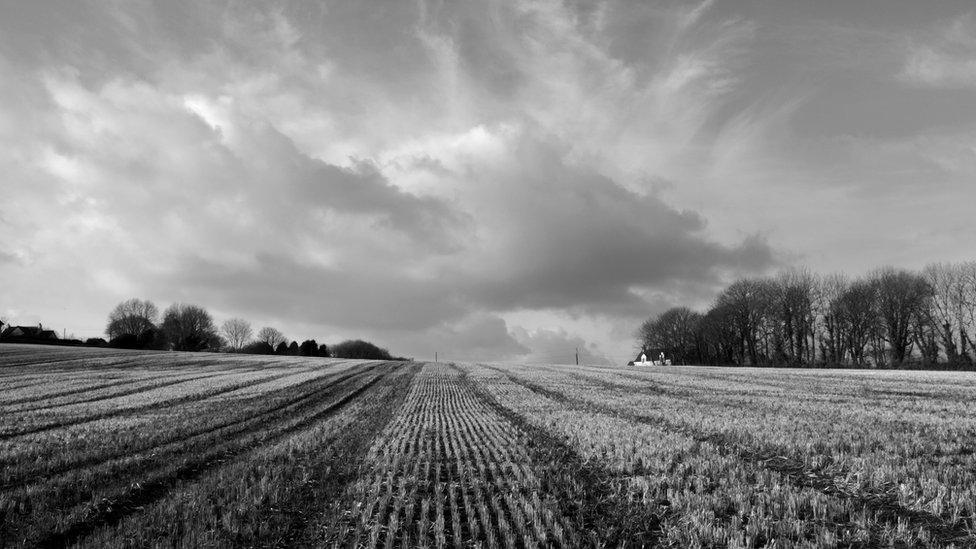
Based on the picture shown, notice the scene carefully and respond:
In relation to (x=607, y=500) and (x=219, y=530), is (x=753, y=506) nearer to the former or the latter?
(x=607, y=500)

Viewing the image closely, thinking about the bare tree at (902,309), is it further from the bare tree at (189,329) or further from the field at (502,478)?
the bare tree at (189,329)

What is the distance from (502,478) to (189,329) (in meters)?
175

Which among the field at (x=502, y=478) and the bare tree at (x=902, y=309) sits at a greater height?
the bare tree at (x=902, y=309)

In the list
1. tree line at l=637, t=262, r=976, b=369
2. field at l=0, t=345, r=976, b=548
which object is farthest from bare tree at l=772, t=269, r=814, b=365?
field at l=0, t=345, r=976, b=548

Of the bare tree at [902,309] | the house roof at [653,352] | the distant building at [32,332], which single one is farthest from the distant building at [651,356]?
the distant building at [32,332]

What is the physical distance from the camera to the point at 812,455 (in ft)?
41.2

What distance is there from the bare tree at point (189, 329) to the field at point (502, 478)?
14568 cm

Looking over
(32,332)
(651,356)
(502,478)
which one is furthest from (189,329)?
(502,478)

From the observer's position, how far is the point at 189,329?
161m

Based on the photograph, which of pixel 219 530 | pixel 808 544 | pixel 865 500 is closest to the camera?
pixel 808 544

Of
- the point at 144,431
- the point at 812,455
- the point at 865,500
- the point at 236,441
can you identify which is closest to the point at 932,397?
the point at 812,455

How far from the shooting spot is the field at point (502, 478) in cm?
807

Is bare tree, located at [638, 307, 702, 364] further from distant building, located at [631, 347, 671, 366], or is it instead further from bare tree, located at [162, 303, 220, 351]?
bare tree, located at [162, 303, 220, 351]

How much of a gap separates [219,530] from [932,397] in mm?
34998
